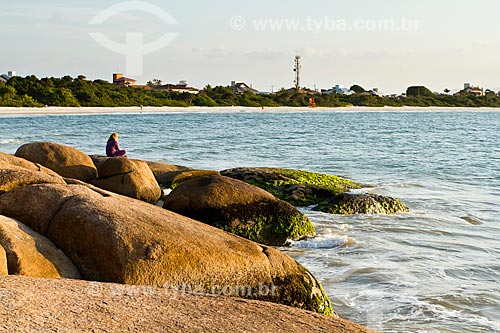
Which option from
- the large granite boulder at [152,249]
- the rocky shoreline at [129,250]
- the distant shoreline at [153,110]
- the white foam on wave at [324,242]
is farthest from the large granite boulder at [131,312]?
the distant shoreline at [153,110]

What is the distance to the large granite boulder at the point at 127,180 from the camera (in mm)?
11039

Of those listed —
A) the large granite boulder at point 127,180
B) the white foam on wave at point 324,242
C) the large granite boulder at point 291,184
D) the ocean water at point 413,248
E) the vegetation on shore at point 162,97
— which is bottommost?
the ocean water at point 413,248

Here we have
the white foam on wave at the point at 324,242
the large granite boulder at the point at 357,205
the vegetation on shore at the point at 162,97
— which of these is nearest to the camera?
the white foam on wave at the point at 324,242

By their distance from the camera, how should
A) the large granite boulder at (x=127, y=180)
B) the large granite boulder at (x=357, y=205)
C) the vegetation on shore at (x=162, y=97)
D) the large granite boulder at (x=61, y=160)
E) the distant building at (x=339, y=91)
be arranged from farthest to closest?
1. the distant building at (x=339, y=91)
2. the vegetation on shore at (x=162, y=97)
3. the large granite boulder at (x=357, y=205)
4. the large granite boulder at (x=61, y=160)
5. the large granite boulder at (x=127, y=180)

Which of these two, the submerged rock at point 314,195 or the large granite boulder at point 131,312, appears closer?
the large granite boulder at point 131,312

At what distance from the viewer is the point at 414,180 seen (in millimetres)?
19344

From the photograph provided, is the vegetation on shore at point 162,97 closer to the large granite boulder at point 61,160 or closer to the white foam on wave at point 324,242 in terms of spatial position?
the large granite boulder at point 61,160

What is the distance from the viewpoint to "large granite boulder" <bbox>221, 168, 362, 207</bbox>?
13.0 meters

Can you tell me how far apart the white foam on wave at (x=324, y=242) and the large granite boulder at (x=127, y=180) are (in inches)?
112

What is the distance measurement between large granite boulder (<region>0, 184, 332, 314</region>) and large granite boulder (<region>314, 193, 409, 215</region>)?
19.8 feet

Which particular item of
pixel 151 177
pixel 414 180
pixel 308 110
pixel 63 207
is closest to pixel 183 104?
pixel 308 110

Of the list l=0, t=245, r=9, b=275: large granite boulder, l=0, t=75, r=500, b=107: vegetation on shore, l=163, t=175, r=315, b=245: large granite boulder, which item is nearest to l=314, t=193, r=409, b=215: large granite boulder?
l=163, t=175, r=315, b=245: large granite boulder

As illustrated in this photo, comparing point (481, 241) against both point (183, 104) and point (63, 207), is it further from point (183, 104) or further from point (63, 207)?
point (183, 104)

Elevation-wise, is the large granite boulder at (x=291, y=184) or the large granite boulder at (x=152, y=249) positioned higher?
the large granite boulder at (x=152, y=249)
